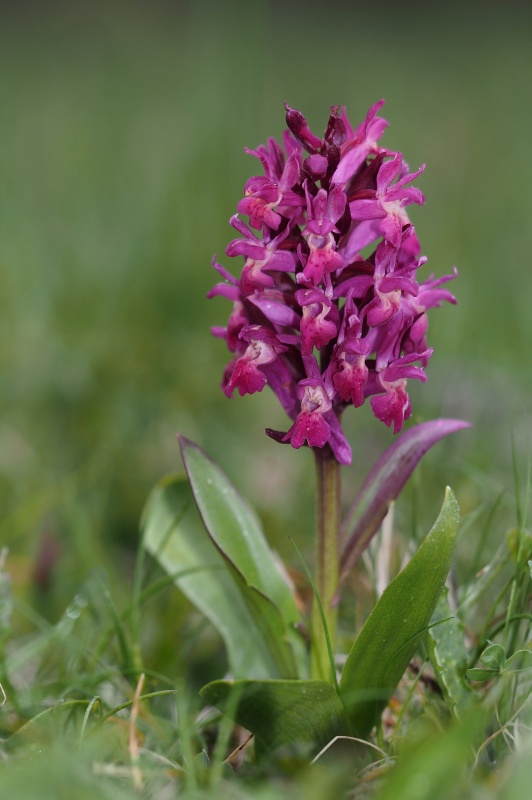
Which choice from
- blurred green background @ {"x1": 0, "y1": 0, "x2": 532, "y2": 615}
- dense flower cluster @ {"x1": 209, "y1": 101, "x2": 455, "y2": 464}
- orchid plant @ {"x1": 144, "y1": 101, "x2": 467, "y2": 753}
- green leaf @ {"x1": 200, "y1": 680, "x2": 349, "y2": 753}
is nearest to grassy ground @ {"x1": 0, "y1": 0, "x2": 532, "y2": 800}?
blurred green background @ {"x1": 0, "y1": 0, "x2": 532, "y2": 615}

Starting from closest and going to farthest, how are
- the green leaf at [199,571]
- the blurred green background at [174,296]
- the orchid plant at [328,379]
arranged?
the orchid plant at [328,379]
the green leaf at [199,571]
the blurred green background at [174,296]

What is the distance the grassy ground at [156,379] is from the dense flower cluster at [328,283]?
0.52 metres

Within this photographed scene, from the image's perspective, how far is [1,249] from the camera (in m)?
5.03

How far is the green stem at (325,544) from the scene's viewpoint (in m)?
2.17

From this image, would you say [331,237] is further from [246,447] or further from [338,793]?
[246,447]

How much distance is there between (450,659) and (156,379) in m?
2.50

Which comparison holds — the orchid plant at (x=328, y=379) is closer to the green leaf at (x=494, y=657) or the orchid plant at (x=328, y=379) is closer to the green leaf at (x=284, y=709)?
the green leaf at (x=284, y=709)

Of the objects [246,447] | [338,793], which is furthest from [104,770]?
[246,447]

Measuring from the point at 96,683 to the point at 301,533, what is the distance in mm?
1423

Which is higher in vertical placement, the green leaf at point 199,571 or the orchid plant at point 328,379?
the orchid plant at point 328,379

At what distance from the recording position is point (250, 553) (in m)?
2.29

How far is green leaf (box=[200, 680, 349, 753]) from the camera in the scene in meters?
1.87

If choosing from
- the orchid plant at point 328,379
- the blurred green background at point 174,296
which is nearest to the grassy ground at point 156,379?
the blurred green background at point 174,296

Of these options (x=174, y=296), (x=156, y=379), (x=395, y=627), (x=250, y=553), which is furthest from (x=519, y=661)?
(x=174, y=296)
